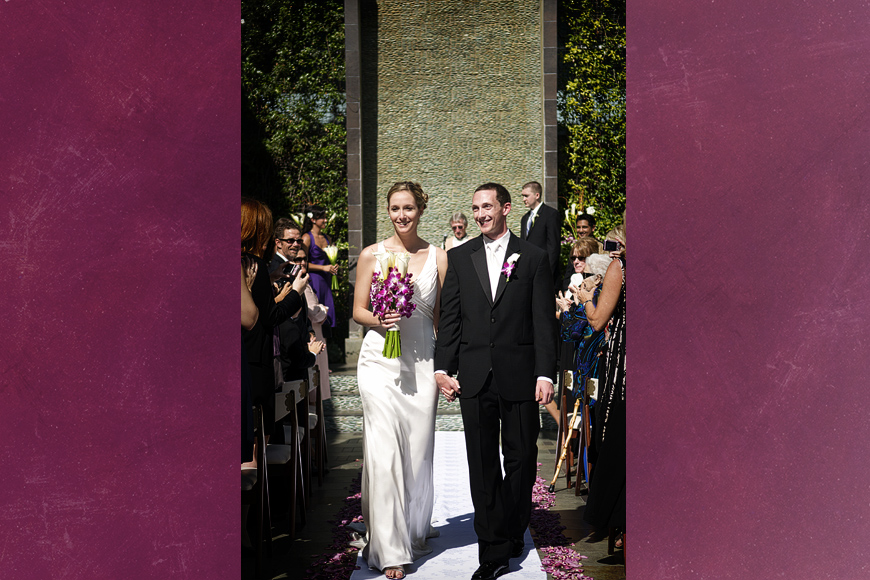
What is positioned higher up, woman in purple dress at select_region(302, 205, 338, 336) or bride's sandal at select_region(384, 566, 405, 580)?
woman in purple dress at select_region(302, 205, 338, 336)

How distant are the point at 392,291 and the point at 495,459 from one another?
1.06 metres

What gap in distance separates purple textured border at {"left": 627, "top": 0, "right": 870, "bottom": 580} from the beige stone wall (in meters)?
10.8

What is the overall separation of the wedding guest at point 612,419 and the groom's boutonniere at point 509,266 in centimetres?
55

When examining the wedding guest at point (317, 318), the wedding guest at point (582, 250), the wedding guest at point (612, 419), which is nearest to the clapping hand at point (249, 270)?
the wedding guest at point (612, 419)

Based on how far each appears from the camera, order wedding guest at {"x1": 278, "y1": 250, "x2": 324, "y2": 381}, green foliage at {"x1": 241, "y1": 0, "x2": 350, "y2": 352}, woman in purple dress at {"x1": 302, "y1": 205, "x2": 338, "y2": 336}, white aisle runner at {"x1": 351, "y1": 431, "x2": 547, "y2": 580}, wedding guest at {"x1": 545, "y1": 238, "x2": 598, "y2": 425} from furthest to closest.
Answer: green foliage at {"x1": 241, "y1": 0, "x2": 350, "y2": 352}
woman in purple dress at {"x1": 302, "y1": 205, "x2": 338, "y2": 336}
wedding guest at {"x1": 545, "y1": 238, "x2": 598, "y2": 425}
wedding guest at {"x1": 278, "y1": 250, "x2": 324, "y2": 381}
white aisle runner at {"x1": 351, "y1": 431, "x2": 547, "y2": 580}

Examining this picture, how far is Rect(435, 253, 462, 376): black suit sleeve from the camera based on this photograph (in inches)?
174

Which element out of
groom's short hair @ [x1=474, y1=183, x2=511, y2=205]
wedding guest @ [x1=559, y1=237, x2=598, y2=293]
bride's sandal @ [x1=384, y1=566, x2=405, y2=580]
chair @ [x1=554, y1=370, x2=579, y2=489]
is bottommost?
bride's sandal @ [x1=384, y1=566, x2=405, y2=580]

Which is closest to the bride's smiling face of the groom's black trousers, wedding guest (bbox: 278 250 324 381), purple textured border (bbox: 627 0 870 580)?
the groom's black trousers

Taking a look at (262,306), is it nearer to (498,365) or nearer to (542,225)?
(498,365)

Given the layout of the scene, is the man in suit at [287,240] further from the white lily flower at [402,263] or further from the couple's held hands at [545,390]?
the couple's held hands at [545,390]

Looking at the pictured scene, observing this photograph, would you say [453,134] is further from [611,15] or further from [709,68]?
[709,68]
